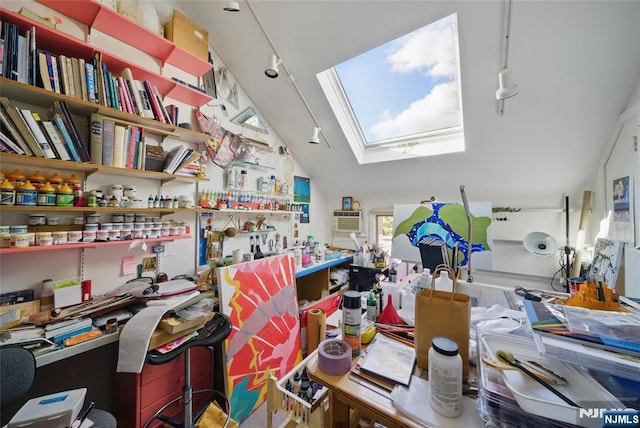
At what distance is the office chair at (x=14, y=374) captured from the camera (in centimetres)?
80

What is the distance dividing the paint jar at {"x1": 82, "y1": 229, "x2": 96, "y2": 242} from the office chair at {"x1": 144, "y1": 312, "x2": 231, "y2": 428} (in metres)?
0.74

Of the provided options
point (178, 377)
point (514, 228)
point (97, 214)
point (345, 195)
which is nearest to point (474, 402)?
point (178, 377)

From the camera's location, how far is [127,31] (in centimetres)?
154

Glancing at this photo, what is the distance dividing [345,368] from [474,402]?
1.22ft

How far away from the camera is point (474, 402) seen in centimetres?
64

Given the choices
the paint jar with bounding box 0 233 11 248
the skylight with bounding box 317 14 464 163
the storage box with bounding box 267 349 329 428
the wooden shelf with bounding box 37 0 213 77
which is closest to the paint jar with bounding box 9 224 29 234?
the paint jar with bounding box 0 233 11 248

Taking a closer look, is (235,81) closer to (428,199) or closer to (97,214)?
(97,214)

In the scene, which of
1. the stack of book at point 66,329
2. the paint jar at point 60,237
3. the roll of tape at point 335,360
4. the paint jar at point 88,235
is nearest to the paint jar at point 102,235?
the paint jar at point 88,235

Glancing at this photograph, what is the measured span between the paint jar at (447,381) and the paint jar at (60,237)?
1804mm

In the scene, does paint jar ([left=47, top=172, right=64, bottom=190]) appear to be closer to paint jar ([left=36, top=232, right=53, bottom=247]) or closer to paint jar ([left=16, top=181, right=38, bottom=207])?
paint jar ([left=16, top=181, right=38, bottom=207])

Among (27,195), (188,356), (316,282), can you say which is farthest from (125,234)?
(316,282)

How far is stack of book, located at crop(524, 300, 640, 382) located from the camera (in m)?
0.51

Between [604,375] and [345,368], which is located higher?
[604,375]

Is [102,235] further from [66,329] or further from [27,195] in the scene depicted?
[66,329]
